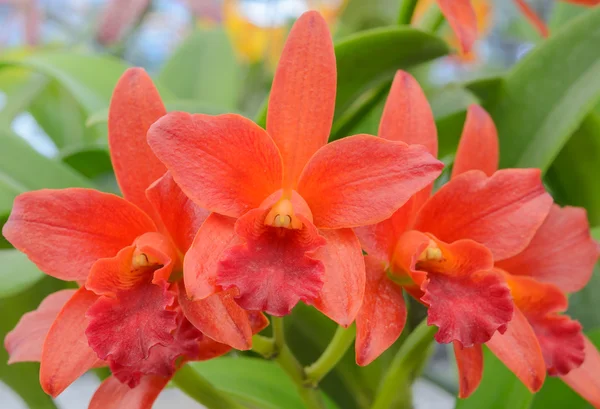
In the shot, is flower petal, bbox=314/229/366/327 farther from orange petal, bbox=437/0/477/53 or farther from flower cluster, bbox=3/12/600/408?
orange petal, bbox=437/0/477/53

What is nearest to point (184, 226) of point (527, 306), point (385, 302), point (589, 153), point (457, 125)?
point (385, 302)

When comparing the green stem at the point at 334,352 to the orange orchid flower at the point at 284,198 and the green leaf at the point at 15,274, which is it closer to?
the orange orchid flower at the point at 284,198

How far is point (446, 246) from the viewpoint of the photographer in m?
0.38

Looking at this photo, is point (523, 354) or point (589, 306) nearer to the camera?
point (523, 354)

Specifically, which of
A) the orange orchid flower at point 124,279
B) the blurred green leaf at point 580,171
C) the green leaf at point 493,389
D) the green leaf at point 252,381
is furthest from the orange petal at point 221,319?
the blurred green leaf at point 580,171

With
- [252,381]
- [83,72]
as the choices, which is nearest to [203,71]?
[83,72]

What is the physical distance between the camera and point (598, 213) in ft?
2.35

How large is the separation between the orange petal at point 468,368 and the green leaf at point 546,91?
24cm

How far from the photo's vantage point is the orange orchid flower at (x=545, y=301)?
0.41 m

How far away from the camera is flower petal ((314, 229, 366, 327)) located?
1.13 feet

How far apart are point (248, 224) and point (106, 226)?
10 cm

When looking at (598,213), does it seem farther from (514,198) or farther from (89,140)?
(89,140)

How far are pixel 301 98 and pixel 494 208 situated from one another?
5.9 inches

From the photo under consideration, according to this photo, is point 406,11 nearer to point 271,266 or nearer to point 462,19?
point 462,19
